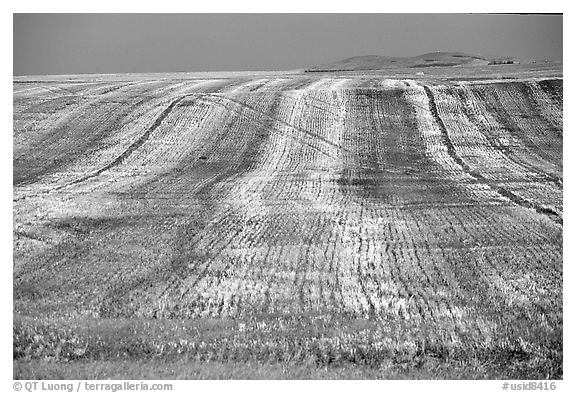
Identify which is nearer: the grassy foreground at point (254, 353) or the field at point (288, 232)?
the grassy foreground at point (254, 353)

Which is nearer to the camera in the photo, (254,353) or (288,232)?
(254,353)

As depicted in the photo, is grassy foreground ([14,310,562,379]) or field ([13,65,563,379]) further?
field ([13,65,563,379])

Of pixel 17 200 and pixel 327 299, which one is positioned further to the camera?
pixel 17 200

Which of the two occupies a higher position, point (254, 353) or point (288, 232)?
point (288, 232)

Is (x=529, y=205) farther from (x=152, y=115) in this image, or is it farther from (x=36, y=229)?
(x=152, y=115)

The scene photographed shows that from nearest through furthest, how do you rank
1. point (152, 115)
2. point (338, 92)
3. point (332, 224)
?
point (332, 224) → point (152, 115) → point (338, 92)
